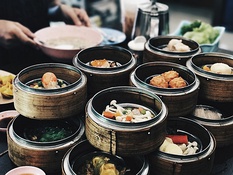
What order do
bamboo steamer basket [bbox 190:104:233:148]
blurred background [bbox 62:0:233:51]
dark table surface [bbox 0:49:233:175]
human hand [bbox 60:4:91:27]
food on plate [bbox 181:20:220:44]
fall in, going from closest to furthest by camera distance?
1. dark table surface [bbox 0:49:233:175]
2. bamboo steamer basket [bbox 190:104:233:148]
3. food on plate [bbox 181:20:220:44]
4. human hand [bbox 60:4:91:27]
5. blurred background [bbox 62:0:233:51]

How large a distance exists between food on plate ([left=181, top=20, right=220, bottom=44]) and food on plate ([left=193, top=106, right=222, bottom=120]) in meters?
0.83

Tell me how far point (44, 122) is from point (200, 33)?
1.56 meters

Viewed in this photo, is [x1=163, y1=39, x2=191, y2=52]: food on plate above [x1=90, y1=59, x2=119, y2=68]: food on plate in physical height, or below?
above

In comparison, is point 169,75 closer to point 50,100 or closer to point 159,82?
point 159,82

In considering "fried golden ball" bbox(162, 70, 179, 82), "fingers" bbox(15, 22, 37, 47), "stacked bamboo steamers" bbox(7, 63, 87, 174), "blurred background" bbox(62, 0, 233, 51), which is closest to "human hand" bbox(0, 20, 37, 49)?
"fingers" bbox(15, 22, 37, 47)

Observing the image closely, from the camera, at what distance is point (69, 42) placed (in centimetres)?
281

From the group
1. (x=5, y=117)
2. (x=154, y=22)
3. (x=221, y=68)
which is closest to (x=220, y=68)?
(x=221, y=68)

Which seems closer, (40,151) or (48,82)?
(40,151)

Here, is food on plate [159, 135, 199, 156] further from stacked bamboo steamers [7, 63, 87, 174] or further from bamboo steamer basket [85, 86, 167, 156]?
stacked bamboo steamers [7, 63, 87, 174]

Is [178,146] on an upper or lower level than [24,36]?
lower

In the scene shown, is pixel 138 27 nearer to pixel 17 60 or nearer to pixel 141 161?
pixel 17 60

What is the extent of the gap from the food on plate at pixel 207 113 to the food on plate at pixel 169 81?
0.20 metres

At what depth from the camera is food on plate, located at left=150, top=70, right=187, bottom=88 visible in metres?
1.97

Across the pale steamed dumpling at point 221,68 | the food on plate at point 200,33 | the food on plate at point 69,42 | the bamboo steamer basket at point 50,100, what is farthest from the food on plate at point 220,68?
the food on plate at point 69,42
